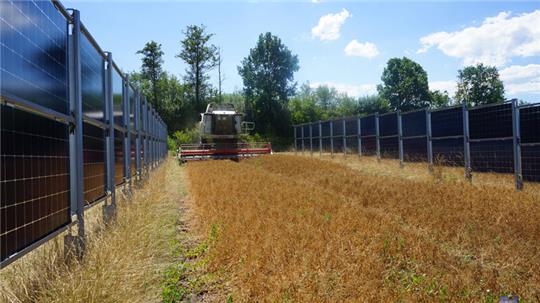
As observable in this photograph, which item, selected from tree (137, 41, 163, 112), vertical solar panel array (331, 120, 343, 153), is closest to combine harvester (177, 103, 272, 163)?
vertical solar panel array (331, 120, 343, 153)

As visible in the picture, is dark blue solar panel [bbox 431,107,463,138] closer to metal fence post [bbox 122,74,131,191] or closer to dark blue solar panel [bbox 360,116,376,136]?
dark blue solar panel [bbox 360,116,376,136]

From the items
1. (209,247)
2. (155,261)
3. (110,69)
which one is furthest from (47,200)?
(110,69)

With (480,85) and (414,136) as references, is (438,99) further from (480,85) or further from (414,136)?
(414,136)

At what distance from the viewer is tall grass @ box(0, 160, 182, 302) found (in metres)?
3.36

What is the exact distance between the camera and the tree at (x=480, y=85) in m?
86.7

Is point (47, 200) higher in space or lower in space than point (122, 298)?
higher

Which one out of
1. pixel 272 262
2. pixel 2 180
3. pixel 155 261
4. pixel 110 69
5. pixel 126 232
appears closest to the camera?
pixel 2 180

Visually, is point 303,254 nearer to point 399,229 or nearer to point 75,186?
point 399,229

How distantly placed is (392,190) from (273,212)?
3.67 meters

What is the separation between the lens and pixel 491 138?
11898 mm

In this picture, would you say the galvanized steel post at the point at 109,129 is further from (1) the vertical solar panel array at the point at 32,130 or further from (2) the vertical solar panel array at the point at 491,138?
(2) the vertical solar panel array at the point at 491,138

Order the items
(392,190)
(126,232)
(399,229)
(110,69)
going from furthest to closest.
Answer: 1. (392,190)
2. (110,69)
3. (399,229)
4. (126,232)

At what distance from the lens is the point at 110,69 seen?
7016 millimetres

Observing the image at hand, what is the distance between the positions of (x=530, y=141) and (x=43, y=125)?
11401mm
